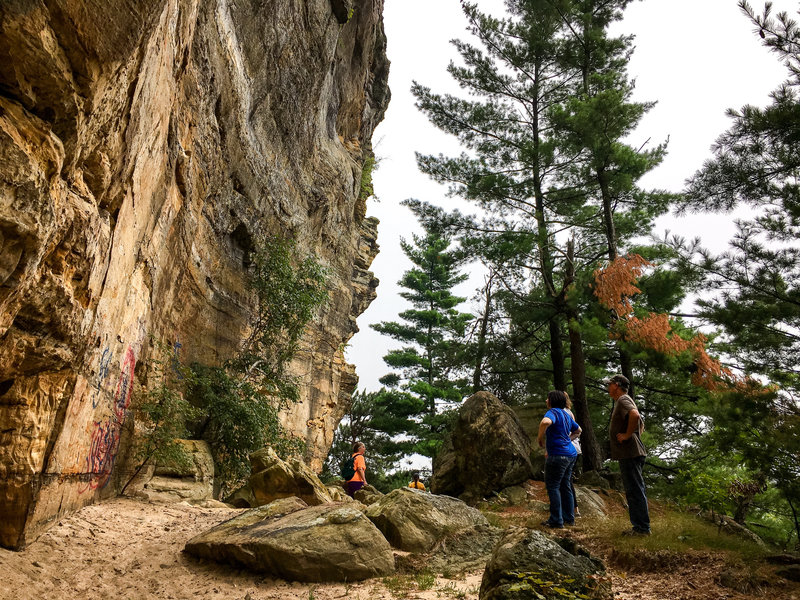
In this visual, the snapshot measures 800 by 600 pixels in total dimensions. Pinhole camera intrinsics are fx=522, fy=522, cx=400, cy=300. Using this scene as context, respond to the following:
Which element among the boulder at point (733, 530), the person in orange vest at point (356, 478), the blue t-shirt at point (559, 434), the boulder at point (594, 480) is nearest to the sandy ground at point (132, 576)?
the blue t-shirt at point (559, 434)

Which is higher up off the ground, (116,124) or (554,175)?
(554,175)

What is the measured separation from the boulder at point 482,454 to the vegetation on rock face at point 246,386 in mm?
3584

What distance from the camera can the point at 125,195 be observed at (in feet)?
18.0

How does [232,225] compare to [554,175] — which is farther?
[554,175]

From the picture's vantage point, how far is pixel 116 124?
4.59 meters

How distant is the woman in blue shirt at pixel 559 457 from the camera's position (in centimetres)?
620

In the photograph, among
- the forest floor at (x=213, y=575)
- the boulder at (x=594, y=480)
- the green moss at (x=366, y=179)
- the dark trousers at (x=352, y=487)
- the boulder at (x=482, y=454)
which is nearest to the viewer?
the forest floor at (x=213, y=575)

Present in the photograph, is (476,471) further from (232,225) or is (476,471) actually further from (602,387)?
(232,225)

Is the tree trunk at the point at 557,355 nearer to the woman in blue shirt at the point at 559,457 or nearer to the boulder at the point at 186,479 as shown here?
the woman in blue shirt at the point at 559,457

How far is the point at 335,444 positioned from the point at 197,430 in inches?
613

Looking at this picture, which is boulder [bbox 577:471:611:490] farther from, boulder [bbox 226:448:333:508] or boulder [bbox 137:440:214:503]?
boulder [bbox 137:440:214:503]

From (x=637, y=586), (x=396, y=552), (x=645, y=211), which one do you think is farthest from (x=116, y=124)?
(x=645, y=211)

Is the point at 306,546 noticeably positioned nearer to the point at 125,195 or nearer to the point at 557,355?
the point at 125,195

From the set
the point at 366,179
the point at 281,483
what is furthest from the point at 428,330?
the point at 281,483
